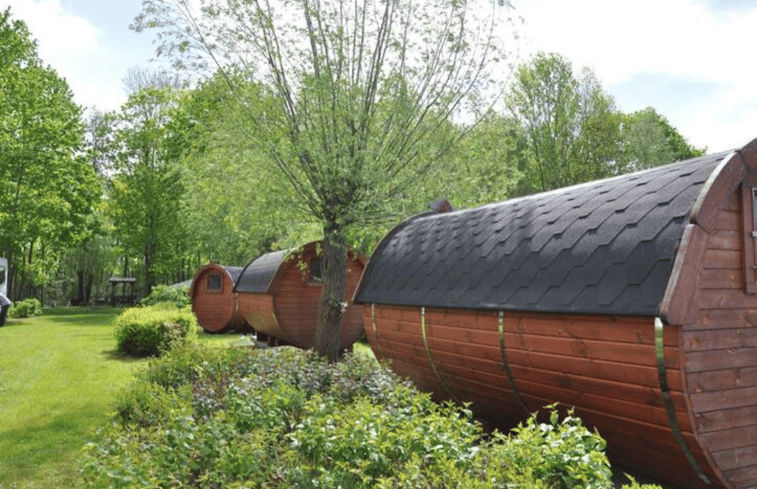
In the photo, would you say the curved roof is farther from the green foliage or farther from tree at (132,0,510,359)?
the green foliage

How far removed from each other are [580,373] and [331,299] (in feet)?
22.3

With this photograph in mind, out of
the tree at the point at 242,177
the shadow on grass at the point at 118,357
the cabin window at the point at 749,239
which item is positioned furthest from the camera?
the shadow on grass at the point at 118,357

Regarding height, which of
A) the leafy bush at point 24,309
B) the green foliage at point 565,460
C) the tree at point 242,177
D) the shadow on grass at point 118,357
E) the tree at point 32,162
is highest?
the tree at point 32,162

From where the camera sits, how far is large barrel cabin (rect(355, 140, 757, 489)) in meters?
5.30

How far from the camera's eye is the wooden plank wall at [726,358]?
5316 millimetres

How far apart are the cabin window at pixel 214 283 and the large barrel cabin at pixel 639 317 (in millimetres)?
19652

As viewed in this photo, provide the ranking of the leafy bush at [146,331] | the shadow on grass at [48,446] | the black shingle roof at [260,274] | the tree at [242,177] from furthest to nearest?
the black shingle roof at [260,274], the leafy bush at [146,331], the tree at [242,177], the shadow on grass at [48,446]

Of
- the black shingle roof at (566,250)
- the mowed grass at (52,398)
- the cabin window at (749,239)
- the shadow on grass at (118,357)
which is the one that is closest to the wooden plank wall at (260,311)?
the mowed grass at (52,398)

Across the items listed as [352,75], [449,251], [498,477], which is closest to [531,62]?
[352,75]

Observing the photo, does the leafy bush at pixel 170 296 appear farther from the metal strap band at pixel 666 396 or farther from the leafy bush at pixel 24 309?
the metal strap band at pixel 666 396

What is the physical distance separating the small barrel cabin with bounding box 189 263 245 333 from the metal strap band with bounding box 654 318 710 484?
→ 20732 millimetres

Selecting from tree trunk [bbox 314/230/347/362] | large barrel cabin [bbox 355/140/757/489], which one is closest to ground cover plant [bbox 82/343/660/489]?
large barrel cabin [bbox 355/140/757/489]

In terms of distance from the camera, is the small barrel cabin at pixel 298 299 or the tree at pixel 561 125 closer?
the small barrel cabin at pixel 298 299

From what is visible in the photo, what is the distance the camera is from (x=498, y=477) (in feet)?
13.8
